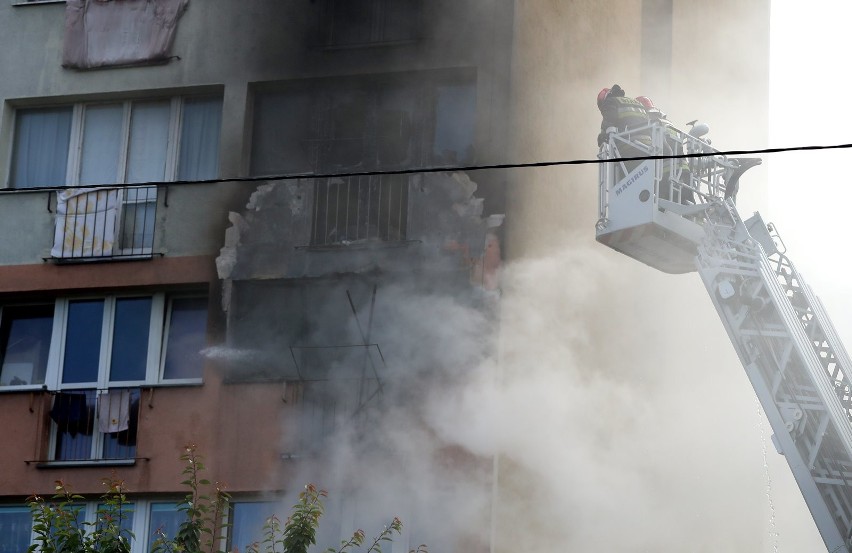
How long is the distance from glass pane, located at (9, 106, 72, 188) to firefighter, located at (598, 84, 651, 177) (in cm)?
727

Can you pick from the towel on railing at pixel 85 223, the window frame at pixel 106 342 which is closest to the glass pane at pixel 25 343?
the window frame at pixel 106 342

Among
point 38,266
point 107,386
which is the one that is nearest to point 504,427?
point 107,386

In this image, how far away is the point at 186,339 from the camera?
18.2m

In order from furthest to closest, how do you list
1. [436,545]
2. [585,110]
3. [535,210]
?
[585,110]
[535,210]
[436,545]

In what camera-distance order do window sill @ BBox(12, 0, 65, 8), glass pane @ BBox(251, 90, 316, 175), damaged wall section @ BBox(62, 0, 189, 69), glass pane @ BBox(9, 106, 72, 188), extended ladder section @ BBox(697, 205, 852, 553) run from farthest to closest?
1. window sill @ BBox(12, 0, 65, 8)
2. glass pane @ BBox(9, 106, 72, 188)
3. damaged wall section @ BBox(62, 0, 189, 69)
4. glass pane @ BBox(251, 90, 316, 175)
5. extended ladder section @ BBox(697, 205, 852, 553)

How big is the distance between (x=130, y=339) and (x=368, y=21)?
14.7 ft

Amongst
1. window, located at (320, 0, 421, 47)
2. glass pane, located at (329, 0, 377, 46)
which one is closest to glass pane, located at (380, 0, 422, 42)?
window, located at (320, 0, 421, 47)

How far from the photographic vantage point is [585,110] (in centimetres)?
1856

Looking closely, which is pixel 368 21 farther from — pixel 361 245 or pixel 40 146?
pixel 40 146

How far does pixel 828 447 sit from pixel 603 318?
17.2 ft

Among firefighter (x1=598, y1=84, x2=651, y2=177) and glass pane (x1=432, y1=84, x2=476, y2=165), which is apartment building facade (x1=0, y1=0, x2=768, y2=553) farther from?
firefighter (x1=598, y1=84, x2=651, y2=177)

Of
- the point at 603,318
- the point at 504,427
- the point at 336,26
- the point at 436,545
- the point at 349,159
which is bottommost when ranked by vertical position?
the point at 436,545

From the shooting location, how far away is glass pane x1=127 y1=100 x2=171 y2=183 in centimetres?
1906

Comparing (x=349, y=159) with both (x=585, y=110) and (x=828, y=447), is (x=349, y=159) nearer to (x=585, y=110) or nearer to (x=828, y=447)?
(x=585, y=110)
